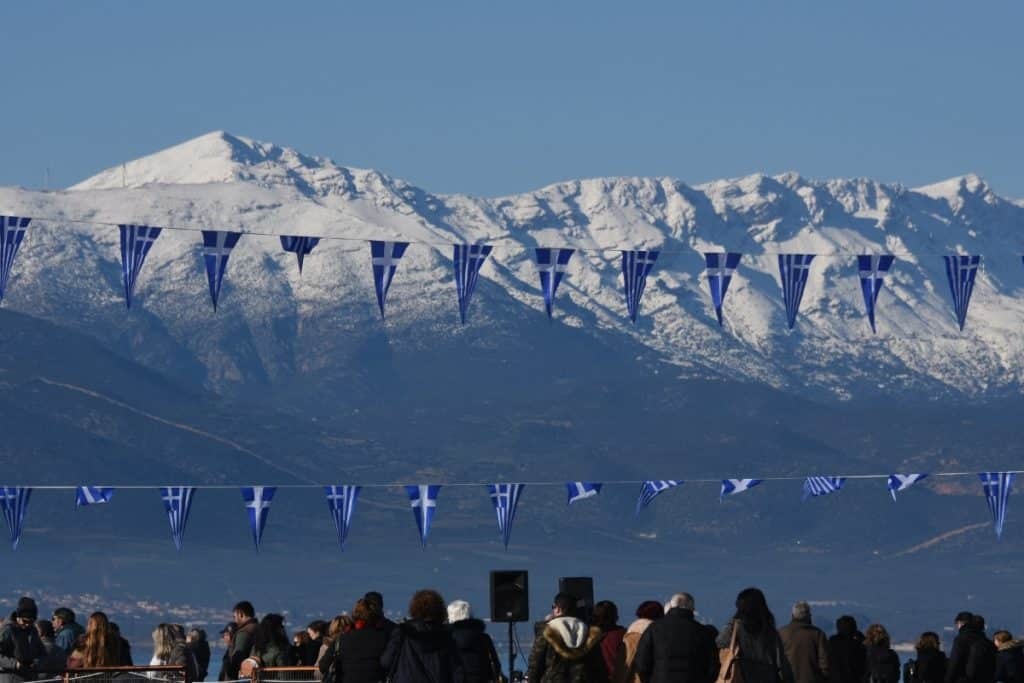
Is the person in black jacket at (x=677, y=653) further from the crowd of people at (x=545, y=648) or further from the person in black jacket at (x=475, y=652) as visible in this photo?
the person in black jacket at (x=475, y=652)

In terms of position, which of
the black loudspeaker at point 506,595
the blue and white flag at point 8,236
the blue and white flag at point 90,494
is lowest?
the black loudspeaker at point 506,595

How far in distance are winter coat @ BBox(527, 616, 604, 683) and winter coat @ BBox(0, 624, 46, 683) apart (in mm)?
4513

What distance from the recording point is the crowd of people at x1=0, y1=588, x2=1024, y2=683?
15297 mm

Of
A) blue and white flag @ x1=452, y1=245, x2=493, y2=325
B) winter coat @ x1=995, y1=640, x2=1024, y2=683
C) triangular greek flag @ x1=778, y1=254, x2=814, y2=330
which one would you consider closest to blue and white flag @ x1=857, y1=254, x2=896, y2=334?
triangular greek flag @ x1=778, y1=254, x2=814, y2=330

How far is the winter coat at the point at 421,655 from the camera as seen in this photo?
15.2 metres

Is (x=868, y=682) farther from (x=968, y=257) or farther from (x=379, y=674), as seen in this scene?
(x=968, y=257)

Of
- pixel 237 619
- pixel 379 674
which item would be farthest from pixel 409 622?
pixel 237 619

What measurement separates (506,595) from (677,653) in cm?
594

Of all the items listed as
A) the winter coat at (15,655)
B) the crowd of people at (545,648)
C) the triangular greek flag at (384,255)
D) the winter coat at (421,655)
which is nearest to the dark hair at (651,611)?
the crowd of people at (545,648)

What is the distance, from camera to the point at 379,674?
15844mm

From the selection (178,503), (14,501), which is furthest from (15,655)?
(178,503)

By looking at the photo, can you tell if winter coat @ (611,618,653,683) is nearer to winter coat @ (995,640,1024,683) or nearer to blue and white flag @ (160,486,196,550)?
winter coat @ (995,640,1024,683)

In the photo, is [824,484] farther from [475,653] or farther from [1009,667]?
[475,653]

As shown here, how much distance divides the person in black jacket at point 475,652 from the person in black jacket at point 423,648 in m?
0.57
